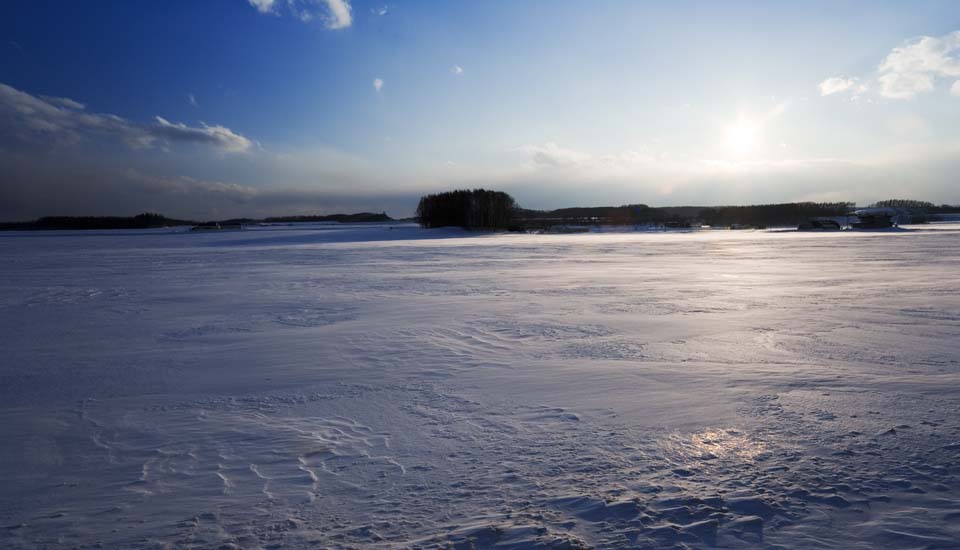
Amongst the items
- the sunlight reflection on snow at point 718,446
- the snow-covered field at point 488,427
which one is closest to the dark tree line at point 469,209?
the snow-covered field at point 488,427

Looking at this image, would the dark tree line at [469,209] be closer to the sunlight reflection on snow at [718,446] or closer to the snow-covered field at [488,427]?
the snow-covered field at [488,427]

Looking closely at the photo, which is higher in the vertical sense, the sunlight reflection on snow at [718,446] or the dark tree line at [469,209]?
the dark tree line at [469,209]

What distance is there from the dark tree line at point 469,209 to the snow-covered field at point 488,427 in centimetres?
4861

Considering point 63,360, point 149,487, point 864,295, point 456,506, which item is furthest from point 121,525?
point 864,295

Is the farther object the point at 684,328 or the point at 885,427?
the point at 684,328

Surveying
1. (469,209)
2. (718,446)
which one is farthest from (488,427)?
(469,209)

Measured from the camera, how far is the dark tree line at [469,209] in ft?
185

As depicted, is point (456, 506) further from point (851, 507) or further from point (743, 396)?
point (743, 396)

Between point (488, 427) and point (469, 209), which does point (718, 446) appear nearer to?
point (488, 427)

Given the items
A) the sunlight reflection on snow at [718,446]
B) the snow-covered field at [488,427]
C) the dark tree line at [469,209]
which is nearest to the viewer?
the snow-covered field at [488,427]

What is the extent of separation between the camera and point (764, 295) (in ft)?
31.0

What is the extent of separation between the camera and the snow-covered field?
2598 mm

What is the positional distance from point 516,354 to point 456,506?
9.87 feet

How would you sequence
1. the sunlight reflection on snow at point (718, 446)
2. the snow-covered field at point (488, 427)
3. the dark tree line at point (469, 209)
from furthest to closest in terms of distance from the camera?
the dark tree line at point (469, 209) → the sunlight reflection on snow at point (718, 446) → the snow-covered field at point (488, 427)
